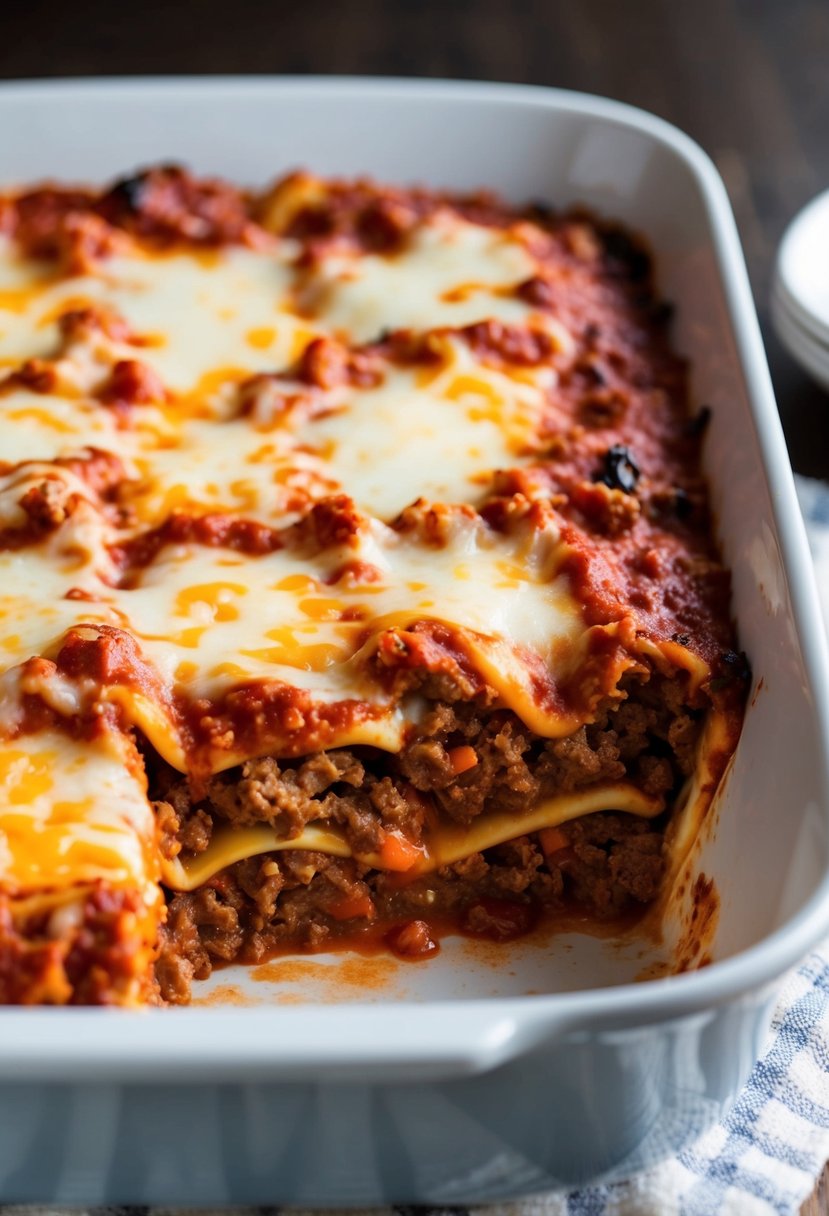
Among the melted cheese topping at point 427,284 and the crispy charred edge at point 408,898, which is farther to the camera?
the melted cheese topping at point 427,284

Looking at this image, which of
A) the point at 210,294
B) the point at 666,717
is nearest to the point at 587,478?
the point at 666,717

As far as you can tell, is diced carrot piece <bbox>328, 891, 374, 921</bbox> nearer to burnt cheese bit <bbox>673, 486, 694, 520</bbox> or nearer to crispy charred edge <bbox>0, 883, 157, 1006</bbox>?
crispy charred edge <bbox>0, 883, 157, 1006</bbox>

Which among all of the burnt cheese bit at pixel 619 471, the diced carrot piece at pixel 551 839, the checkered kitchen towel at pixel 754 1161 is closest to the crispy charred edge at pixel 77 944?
the checkered kitchen towel at pixel 754 1161

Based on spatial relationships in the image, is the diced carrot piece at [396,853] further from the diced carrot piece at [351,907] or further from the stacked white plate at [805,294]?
the stacked white plate at [805,294]

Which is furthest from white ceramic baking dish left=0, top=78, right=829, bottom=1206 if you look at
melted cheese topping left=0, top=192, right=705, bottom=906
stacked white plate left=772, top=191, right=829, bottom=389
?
stacked white plate left=772, top=191, right=829, bottom=389

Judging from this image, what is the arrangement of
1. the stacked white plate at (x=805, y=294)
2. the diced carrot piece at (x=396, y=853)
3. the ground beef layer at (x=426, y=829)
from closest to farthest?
the ground beef layer at (x=426, y=829) → the diced carrot piece at (x=396, y=853) → the stacked white plate at (x=805, y=294)

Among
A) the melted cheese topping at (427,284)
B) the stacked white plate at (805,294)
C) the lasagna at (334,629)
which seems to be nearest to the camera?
the lasagna at (334,629)
